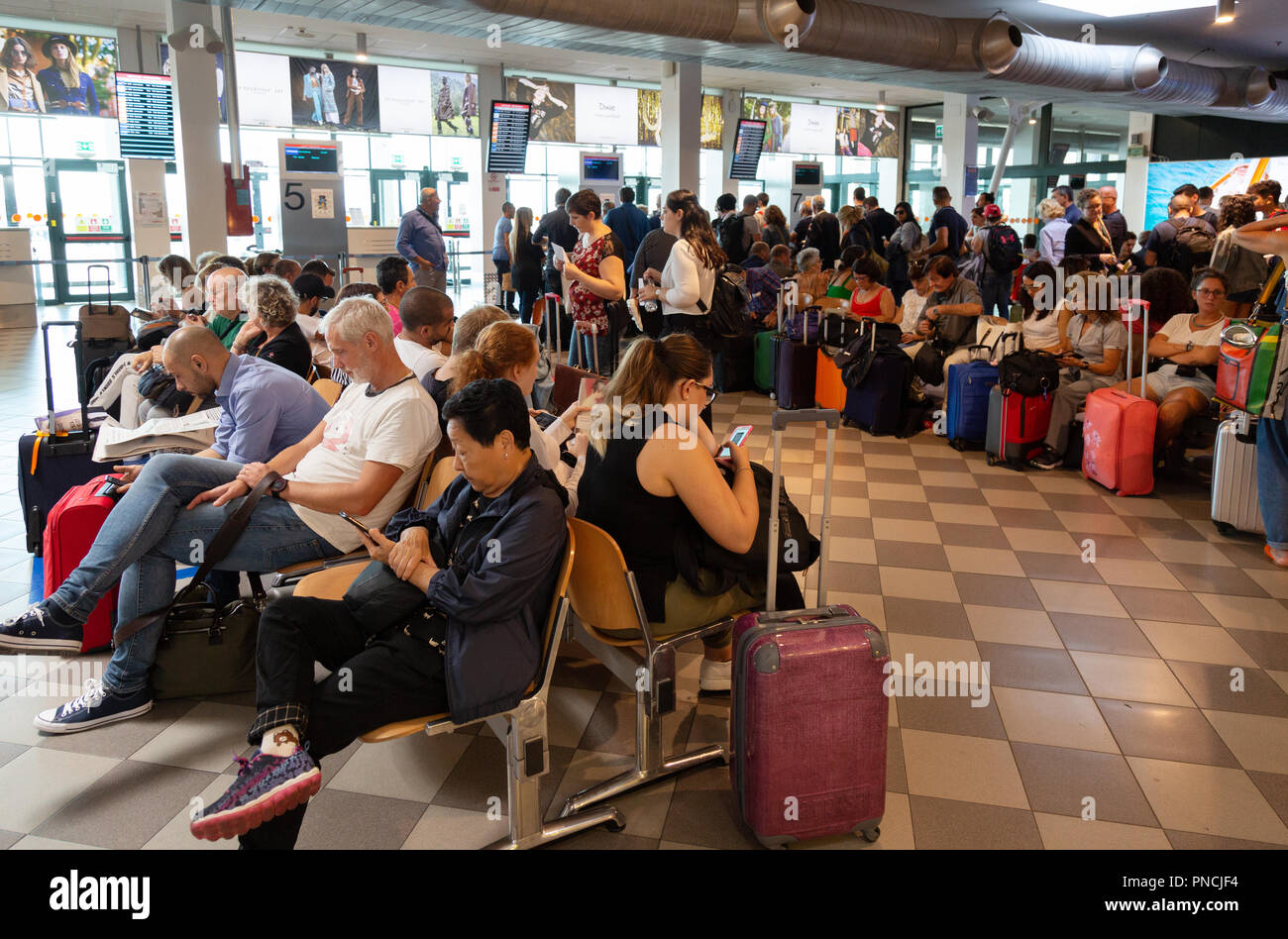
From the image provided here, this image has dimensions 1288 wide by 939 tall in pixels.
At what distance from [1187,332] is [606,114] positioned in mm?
13908

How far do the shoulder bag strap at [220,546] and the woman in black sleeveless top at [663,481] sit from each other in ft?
3.31

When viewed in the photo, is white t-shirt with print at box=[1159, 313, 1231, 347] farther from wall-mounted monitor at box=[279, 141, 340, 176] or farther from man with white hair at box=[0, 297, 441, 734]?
wall-mounted monitor at box=[279, 141, 340, 176]

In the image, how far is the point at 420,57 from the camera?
50.5 feet

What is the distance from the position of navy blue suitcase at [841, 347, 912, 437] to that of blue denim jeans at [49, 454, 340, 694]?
486 centimetres

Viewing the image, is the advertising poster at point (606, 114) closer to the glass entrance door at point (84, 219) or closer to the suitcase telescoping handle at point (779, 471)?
the glass entrance door at point (84, 219)

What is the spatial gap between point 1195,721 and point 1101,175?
18.4m

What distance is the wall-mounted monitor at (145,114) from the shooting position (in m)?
9.70

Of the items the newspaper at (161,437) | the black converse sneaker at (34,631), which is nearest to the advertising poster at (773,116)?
the newspaper at (161,437)

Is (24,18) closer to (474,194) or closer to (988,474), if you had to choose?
(474,194)

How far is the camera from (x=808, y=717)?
2.19 m

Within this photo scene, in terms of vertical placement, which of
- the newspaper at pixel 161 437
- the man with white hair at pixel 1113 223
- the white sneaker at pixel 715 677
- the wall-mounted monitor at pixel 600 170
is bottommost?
the white sneaker at pixel 715 677
